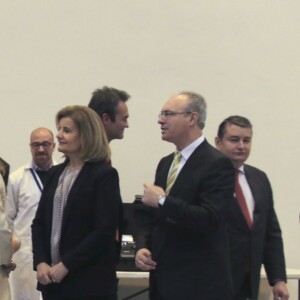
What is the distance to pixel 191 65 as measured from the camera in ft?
18.6

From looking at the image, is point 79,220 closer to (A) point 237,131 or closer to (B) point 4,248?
(B) point 4,248

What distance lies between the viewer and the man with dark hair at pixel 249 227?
317cm

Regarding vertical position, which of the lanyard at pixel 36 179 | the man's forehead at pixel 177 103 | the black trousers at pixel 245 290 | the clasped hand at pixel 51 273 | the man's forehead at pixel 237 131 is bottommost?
the black trousers at pixel 245 290

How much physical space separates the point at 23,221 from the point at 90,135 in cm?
211

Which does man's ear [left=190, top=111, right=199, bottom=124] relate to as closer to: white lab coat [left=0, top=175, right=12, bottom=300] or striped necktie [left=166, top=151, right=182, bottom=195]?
striped necktie [left=166, top=151, right=182, bottom=195]

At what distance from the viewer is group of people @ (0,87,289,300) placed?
2801 mm

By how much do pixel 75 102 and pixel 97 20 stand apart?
691 millimetres

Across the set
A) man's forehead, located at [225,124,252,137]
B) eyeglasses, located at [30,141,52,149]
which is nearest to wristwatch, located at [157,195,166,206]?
man's forehead, located at [225,124,252,137]

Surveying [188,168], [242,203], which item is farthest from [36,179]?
[188,168]

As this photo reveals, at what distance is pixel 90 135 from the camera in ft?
9.87

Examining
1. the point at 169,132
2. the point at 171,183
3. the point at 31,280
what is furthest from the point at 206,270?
the point at 31,280

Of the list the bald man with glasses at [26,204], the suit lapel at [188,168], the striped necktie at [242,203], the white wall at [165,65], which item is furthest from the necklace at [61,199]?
the white wall at [165,65]

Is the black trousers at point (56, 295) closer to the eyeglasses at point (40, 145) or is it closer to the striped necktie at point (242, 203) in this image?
the striped necktie at point (242, 203)

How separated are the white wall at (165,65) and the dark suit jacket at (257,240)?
7.51ft
